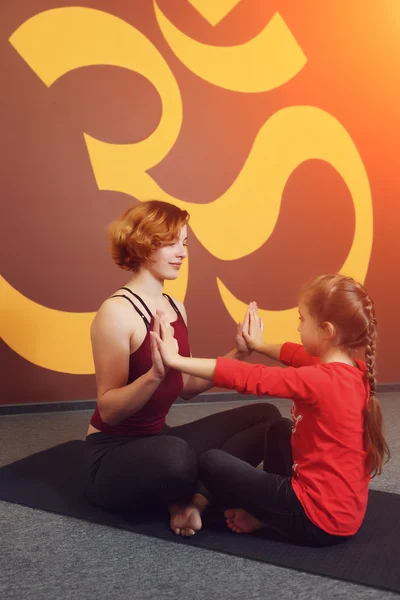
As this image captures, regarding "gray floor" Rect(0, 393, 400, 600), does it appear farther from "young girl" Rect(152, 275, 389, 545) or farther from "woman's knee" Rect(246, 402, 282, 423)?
"woman's knee" Rect(246, 402, 282, 423)

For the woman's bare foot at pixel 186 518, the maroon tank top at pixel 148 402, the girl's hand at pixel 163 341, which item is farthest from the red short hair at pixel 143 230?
the woman's bare foot at pixel 186 518

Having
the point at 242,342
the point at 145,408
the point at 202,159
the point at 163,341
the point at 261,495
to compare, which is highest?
the point at 202,159

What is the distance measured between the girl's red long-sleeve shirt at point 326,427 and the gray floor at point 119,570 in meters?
0.20

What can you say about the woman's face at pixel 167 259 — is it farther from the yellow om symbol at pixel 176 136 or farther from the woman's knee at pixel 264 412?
the yellow om symbol at pixel 176 136

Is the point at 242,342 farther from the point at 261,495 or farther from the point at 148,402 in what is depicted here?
the point at 261,495

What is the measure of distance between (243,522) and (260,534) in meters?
0.06

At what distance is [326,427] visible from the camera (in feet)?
5.69

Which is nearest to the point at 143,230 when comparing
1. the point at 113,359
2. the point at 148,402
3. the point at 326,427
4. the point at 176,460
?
the point at 113,359

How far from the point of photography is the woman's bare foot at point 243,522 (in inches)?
73.7

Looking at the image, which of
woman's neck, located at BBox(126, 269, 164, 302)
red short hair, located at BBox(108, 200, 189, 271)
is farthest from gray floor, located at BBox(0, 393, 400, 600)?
red short hair, located at BBox(108, 200, 189, 271)

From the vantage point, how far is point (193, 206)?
144 inches

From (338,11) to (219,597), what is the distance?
3.50m

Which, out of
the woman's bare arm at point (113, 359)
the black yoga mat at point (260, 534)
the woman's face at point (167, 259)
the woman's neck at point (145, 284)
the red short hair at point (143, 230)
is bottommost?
the black yoga mat at point (260, 534)

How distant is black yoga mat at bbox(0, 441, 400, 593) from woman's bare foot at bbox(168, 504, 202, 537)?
0.07ft
